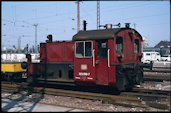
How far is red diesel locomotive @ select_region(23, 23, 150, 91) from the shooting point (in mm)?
8633

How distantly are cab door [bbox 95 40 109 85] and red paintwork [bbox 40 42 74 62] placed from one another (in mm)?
2133

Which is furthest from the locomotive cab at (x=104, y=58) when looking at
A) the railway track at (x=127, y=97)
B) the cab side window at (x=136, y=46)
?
the cab side window at (x=136, y=46)

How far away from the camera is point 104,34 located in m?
8.78

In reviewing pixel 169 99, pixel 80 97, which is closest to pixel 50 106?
pixel 80 97

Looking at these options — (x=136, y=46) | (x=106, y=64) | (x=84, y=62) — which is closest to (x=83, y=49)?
(x=84, y=62)

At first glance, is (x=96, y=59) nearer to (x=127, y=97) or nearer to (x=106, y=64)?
(x=106, y=64)

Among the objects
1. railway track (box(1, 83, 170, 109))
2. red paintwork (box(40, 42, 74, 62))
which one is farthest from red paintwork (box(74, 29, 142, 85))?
red paintwork (box(40, 42, 74, 62))

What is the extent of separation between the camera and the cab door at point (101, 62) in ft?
28.7

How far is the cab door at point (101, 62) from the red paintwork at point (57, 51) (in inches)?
84.0

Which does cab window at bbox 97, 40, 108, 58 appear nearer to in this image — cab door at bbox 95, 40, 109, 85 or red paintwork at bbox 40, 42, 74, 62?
cab door at bbox 95, 40, 109, 85

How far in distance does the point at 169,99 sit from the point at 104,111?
2970 mm

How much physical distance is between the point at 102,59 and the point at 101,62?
0.48ft

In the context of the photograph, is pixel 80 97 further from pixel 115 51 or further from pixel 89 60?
pixel 115 51

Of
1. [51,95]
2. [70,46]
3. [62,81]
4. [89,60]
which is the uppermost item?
[70,46]
